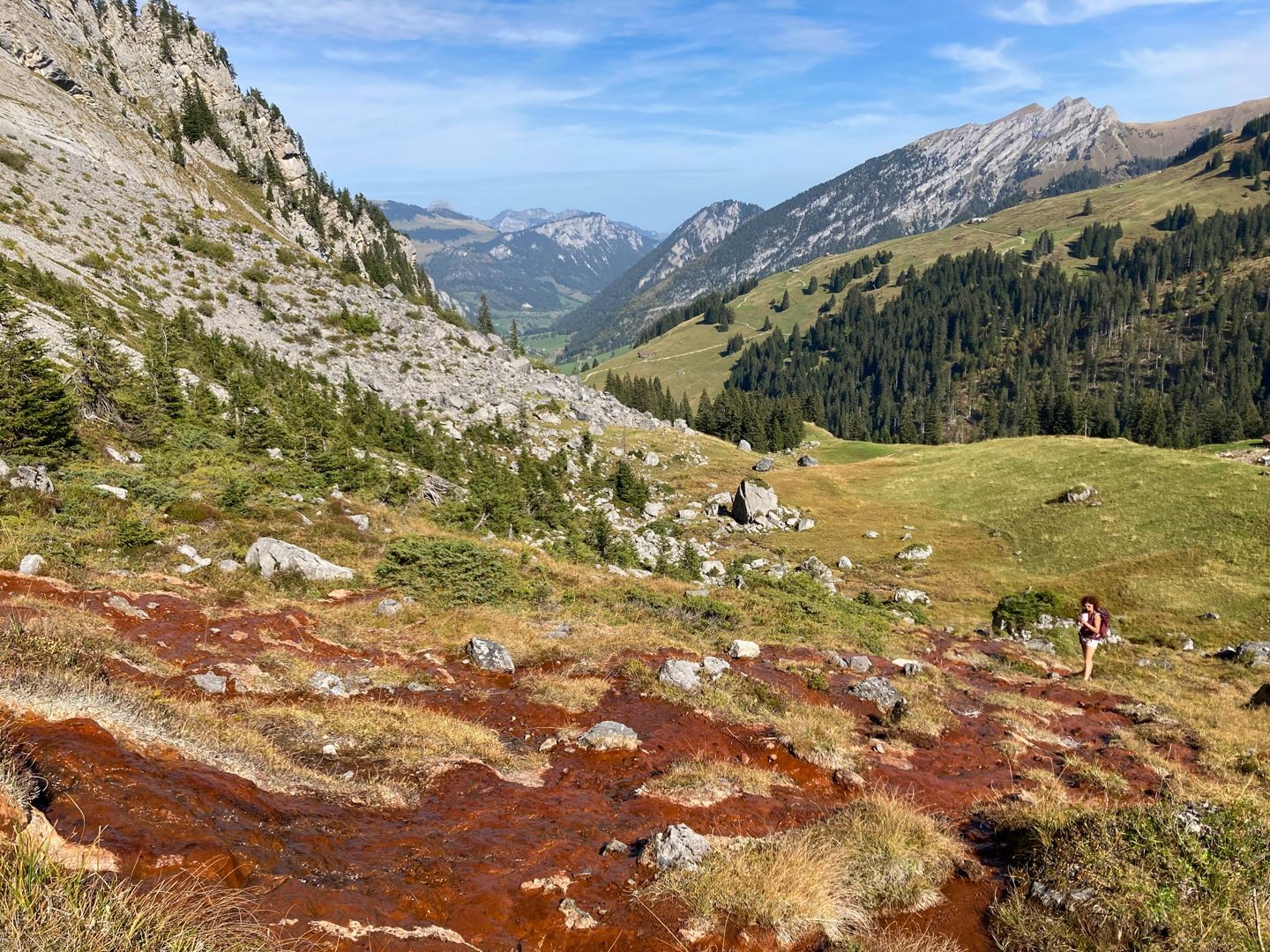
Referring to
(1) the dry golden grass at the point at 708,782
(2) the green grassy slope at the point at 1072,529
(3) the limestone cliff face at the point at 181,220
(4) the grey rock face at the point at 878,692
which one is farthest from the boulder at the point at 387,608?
(2) the green grassy slope at the point at 1072,529

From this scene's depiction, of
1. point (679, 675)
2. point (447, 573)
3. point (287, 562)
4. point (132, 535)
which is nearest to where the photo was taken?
point (679, 675)

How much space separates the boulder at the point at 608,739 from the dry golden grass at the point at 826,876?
3879 millimetres

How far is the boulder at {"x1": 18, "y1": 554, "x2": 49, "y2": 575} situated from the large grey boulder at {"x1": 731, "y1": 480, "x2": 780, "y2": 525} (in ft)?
171

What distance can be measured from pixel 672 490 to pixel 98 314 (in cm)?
5019

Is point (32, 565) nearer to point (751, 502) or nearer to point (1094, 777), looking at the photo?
point (1094, 777)

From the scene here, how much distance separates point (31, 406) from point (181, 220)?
66.1 meters

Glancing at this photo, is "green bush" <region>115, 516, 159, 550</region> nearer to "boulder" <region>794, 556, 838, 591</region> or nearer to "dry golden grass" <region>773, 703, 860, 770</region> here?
"dry golden grass" <region>773, 703, 860, 770</region>

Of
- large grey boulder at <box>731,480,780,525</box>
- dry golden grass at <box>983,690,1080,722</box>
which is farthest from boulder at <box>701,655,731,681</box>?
large grey boulder at <box>731,480,780,525</box>

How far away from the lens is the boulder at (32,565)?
46.9 feet

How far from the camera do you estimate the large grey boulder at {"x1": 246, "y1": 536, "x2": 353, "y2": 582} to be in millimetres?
18766

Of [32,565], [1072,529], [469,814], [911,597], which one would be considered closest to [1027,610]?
[911,597]

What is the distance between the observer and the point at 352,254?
12438 cm

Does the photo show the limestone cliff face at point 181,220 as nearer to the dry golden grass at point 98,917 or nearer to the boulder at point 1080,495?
the dry golden grass at point 98,917

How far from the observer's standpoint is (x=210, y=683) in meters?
11.0
